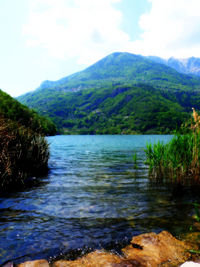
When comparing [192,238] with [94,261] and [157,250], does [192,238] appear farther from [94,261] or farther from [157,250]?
[94,261]

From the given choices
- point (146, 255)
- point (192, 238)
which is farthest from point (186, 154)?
point (146, 255)

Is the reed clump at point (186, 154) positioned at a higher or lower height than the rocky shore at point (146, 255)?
higher

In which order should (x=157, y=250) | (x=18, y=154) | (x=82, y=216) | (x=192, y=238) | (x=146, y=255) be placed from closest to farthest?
(x=146, y=255), (x=157, y=250), (x=192, y=238), (x=82, y=216), (x=18, y=154)

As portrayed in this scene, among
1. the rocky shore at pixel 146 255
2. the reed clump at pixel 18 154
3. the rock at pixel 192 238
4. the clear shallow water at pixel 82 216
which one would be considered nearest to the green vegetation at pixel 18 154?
the reed clump at pixel 18 154

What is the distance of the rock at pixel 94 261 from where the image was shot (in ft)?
17.0

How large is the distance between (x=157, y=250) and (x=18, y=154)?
1058 centimetres

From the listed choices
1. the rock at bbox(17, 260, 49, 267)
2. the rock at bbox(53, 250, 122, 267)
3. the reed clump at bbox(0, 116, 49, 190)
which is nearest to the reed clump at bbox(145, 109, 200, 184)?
the rock at bbox(53, 250, 122, 267)

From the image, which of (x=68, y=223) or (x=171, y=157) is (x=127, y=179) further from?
(x=68, y=223)

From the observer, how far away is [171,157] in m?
13.0

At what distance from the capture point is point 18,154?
45.0 ft

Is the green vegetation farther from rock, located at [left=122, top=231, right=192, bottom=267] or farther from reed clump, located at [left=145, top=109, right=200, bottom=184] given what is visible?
reed clump, located at [left=145, top=109, right=200, bottom=184]

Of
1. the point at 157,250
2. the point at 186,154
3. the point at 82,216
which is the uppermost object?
the point at 186,154

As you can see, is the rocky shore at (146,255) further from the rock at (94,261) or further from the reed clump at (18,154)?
the reed clump at (18,154)

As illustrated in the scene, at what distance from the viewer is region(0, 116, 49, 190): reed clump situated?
38.0 ft
